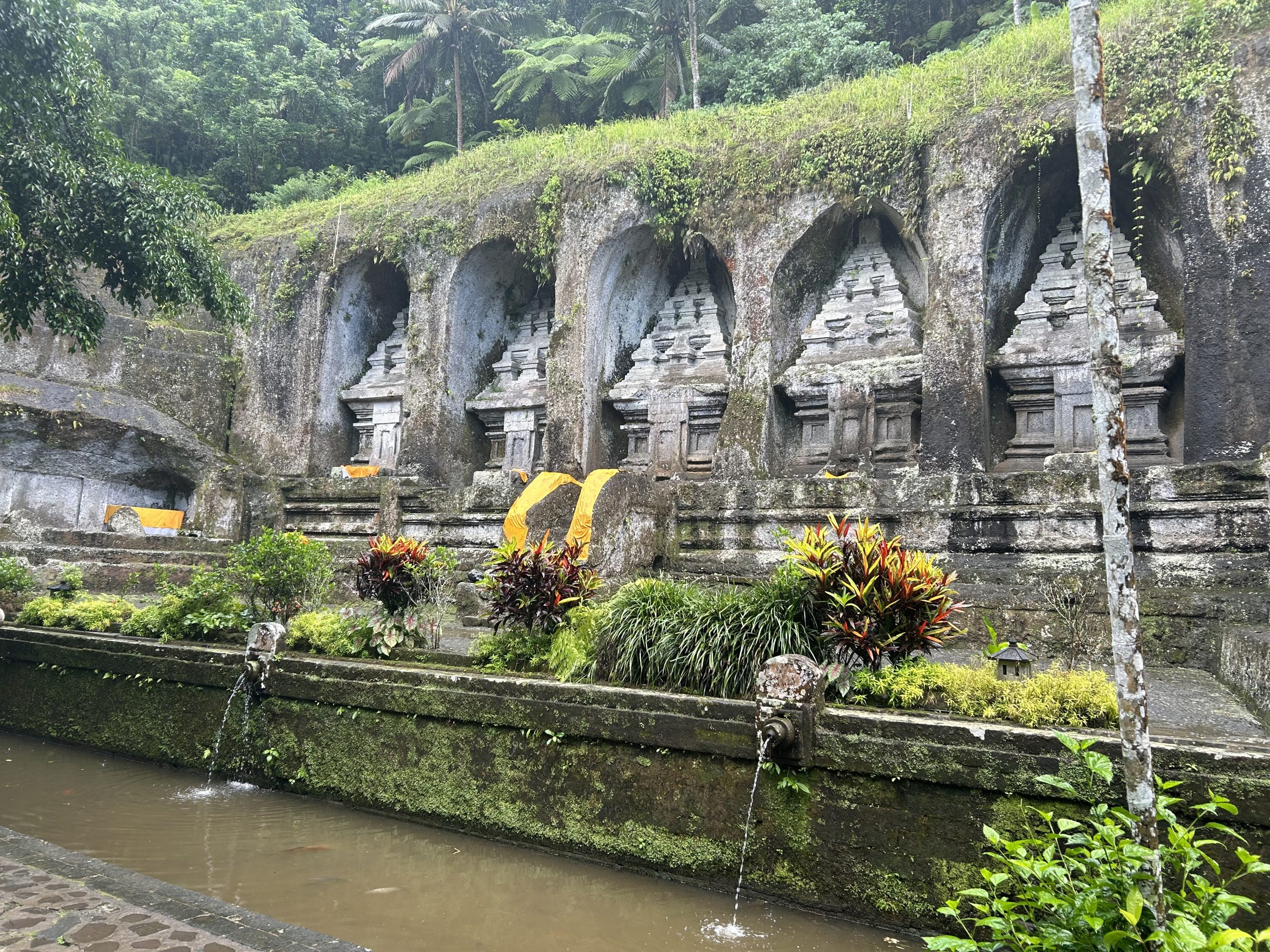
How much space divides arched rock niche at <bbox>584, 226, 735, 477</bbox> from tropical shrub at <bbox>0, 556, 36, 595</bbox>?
291 inches

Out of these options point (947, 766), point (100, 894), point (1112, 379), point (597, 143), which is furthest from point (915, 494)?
point (597, 143)

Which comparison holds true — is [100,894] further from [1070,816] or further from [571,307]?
[571,307]

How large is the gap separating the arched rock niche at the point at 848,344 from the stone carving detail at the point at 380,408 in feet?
23.6

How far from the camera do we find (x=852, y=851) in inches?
154

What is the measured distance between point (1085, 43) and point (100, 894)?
487 cm

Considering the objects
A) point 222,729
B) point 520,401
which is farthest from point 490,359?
point 222,729

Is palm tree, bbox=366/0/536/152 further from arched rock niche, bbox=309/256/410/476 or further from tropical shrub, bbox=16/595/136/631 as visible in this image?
tropical shrub, bbox=16/595/136/631

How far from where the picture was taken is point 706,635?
485 centimetres

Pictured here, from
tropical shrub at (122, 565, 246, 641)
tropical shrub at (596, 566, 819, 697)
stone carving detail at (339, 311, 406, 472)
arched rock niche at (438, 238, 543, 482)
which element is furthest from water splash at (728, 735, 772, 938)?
stone carving detail at (339, 311, 406, 472)

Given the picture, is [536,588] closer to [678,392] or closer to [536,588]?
[536,588]

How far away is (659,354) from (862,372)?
11.8 feet

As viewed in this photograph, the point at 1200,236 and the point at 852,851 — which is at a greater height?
the point at 1200,236

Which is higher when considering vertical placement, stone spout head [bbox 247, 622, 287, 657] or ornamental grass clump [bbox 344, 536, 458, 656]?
ornamental grass clump [bbox 344, 536, 458, 656]

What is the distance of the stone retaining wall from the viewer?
368cm
